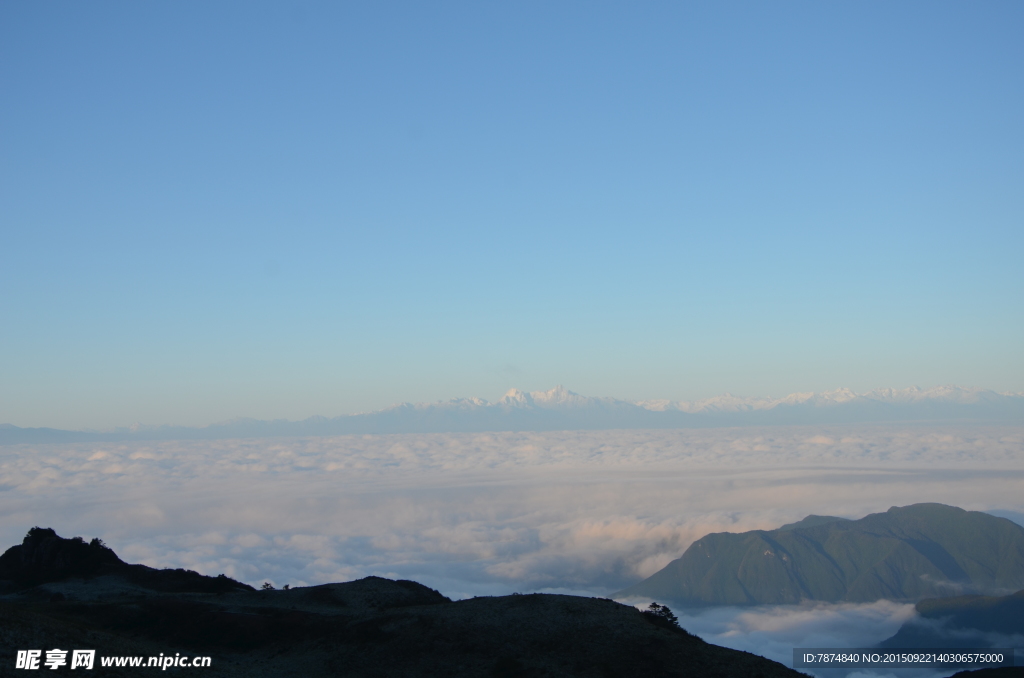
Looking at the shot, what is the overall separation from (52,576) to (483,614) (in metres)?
62.0

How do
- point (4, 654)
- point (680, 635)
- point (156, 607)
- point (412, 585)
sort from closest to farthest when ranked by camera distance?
point (4, 654) < point (680, 635) < point (156, 607) < point (412, 585)

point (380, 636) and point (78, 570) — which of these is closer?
point (380, 636)

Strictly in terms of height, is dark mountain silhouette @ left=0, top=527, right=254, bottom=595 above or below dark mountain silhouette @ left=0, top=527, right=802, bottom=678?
below

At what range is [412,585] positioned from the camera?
7606cm

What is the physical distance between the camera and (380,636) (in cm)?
4959

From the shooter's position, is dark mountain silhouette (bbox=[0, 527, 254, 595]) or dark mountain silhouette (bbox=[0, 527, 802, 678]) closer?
dark mountain silhouette (bbox=[0, 527, 802, 678])

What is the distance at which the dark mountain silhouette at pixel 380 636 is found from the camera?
43.5 m

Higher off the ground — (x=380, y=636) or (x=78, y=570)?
(x=380, y=636)

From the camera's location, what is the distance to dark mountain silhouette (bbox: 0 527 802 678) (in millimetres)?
43531

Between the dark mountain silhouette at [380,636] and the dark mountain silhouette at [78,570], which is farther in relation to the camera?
the dark mountain silhouette at [78,570]

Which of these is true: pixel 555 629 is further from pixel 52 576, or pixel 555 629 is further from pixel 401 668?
pixel 52 576

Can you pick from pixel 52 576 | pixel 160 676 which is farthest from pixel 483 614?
pixel 52 576

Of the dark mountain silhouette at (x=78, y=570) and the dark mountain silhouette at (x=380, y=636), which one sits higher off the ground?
the dark mountain silhouette at (x=380, y=636)

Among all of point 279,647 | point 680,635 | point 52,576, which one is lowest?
point 52,576
